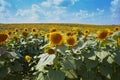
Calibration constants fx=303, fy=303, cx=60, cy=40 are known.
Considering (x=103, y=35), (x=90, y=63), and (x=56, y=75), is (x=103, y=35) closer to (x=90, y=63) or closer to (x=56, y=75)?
(x=90, y=63)

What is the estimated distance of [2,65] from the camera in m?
4.94

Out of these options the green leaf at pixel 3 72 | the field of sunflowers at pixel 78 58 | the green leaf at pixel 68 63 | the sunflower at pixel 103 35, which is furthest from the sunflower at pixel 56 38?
the green leaf at pixel 3 72

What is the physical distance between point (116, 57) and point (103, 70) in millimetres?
284

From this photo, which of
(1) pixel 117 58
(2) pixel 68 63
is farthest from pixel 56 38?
(1) pixel 117 58

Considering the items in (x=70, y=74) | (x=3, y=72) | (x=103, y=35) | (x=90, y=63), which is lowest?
(x=3, y=72)

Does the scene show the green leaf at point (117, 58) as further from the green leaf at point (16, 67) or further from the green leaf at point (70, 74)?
the green leaf at point (16, 67)

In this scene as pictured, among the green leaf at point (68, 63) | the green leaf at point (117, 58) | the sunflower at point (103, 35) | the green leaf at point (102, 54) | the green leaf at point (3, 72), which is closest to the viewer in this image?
the green leaf at point (68, 63)

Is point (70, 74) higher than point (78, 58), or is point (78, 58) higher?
point (78, 58)

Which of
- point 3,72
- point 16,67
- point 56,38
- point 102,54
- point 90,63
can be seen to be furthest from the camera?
point 16,67

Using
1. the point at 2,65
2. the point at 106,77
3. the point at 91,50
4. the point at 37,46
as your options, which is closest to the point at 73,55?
the point at 91,50

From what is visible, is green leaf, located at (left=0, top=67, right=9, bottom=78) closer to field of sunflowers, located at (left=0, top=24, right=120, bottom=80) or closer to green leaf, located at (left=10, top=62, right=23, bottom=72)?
field of sunflowers, located at (left=0, top=24, right=120, bottom=80)

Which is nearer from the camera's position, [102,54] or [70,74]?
[102,54]

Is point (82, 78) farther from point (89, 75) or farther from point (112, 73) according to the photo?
point (112, 73)

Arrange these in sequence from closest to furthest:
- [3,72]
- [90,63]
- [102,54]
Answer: [102,54], [90,63], [3,72]
